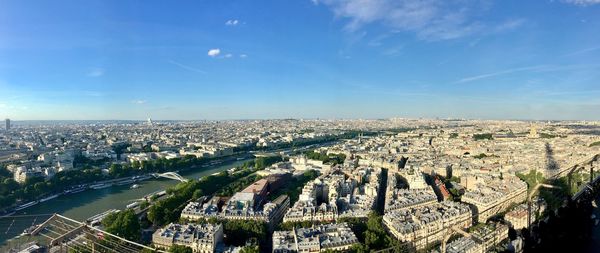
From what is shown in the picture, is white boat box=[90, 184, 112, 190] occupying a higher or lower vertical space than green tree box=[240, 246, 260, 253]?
lower

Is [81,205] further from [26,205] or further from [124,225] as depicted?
[124,225]

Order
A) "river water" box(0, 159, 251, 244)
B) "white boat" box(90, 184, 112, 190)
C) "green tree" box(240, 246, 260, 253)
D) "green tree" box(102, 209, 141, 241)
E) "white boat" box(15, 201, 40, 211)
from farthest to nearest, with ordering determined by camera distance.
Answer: "white boat" box(90, 184, 112, 190)
"white boat" box(15, 201, 40, 211)
"river water" box(0, 159, 251, 244)
"green tree" box(102, 209, 141, 241)
"green tree" box(240, 246, 260, 253)

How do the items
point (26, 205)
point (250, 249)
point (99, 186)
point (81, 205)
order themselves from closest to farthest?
→ point (250, 249) < point (26, 205) < point (81, 205) < point (99, 186)

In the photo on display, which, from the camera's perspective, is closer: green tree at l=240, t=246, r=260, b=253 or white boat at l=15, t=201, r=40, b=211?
green tree at l=240, t=246, r=260, b=253

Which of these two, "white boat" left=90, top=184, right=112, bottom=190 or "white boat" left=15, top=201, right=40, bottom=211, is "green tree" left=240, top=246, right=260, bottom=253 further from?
"white boat" left=90, top=184, right=112, bottom=190

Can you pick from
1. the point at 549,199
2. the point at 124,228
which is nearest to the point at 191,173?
the point at 124,228

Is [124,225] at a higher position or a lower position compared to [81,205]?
higher

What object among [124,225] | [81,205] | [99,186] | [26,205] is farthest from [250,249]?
[99,186]

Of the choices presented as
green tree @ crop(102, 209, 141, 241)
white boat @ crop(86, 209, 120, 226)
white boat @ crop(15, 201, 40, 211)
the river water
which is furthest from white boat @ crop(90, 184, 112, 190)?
green tree @ crop(102, 209, 141, 241)

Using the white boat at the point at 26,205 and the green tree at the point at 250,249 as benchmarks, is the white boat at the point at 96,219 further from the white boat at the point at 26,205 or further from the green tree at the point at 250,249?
the green tree at the point at 250,249
